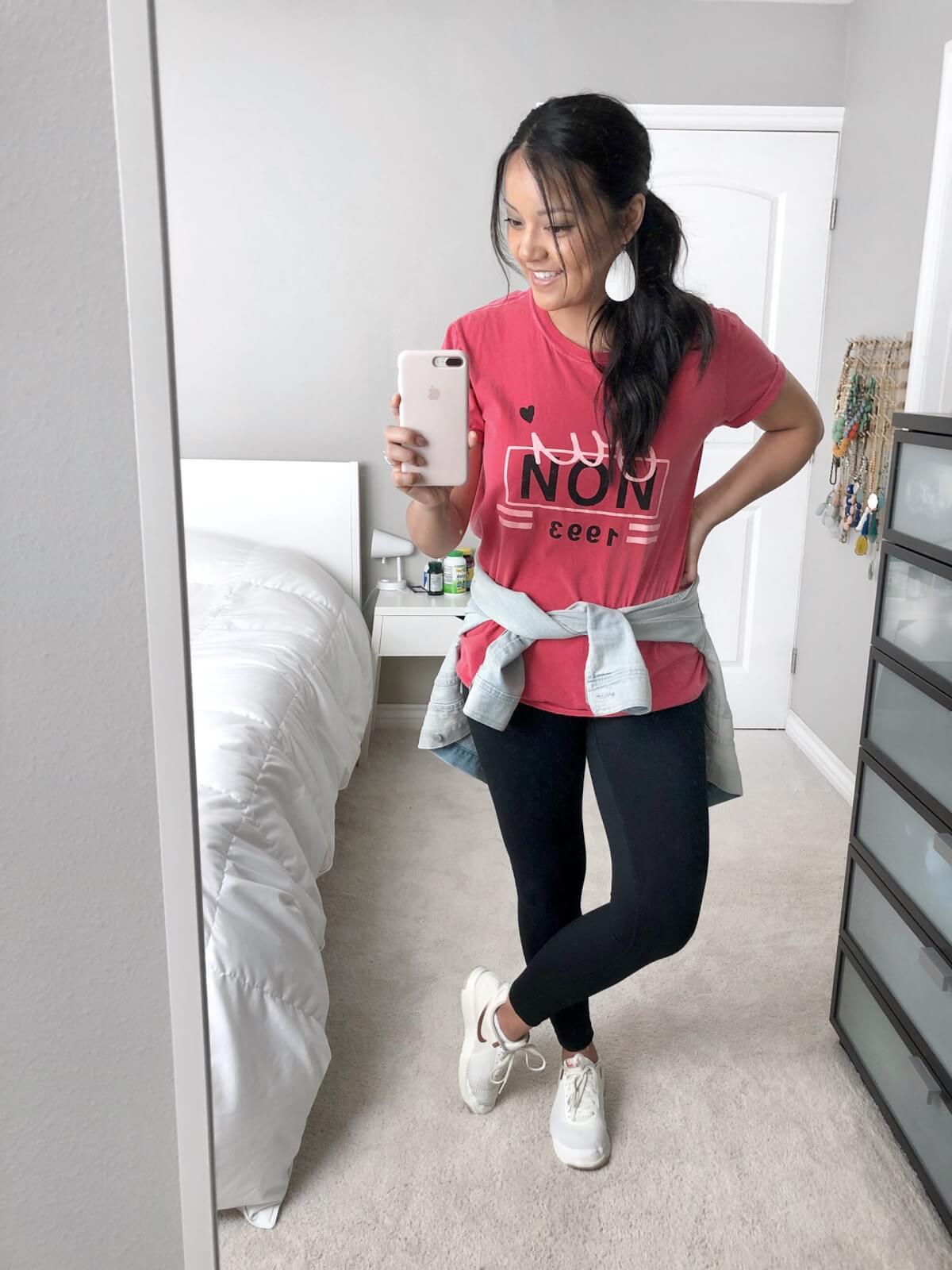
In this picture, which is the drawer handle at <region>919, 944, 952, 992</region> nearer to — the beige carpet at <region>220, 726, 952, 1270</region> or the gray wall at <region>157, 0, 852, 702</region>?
the beige carpet at <region>220, 726, 952, 1270</region>

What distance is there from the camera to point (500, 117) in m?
2.39

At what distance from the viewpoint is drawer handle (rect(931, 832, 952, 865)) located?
1.15m

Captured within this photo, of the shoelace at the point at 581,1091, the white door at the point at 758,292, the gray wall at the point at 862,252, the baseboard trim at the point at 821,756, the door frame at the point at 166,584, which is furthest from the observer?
the white door at the point at 758,292

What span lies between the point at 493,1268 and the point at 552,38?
2366 millimetres

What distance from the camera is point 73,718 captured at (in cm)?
58

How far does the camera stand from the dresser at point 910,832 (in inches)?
46.3

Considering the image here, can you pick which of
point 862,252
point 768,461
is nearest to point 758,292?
point 862,252

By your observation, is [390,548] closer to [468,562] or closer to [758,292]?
[468,562]

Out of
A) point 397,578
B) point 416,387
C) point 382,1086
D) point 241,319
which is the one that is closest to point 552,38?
point 241,319

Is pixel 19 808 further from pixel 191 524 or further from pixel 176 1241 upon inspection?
pixel 191 524

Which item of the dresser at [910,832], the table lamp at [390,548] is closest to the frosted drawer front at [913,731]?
the dresser at [910,832]

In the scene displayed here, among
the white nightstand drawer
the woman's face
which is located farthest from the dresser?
the white nightstand drawer

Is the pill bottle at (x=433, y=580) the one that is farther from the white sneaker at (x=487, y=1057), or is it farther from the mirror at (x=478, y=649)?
the white sneaker at (x=487, y=1057)

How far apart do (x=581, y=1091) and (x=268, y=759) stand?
23.1 inches
